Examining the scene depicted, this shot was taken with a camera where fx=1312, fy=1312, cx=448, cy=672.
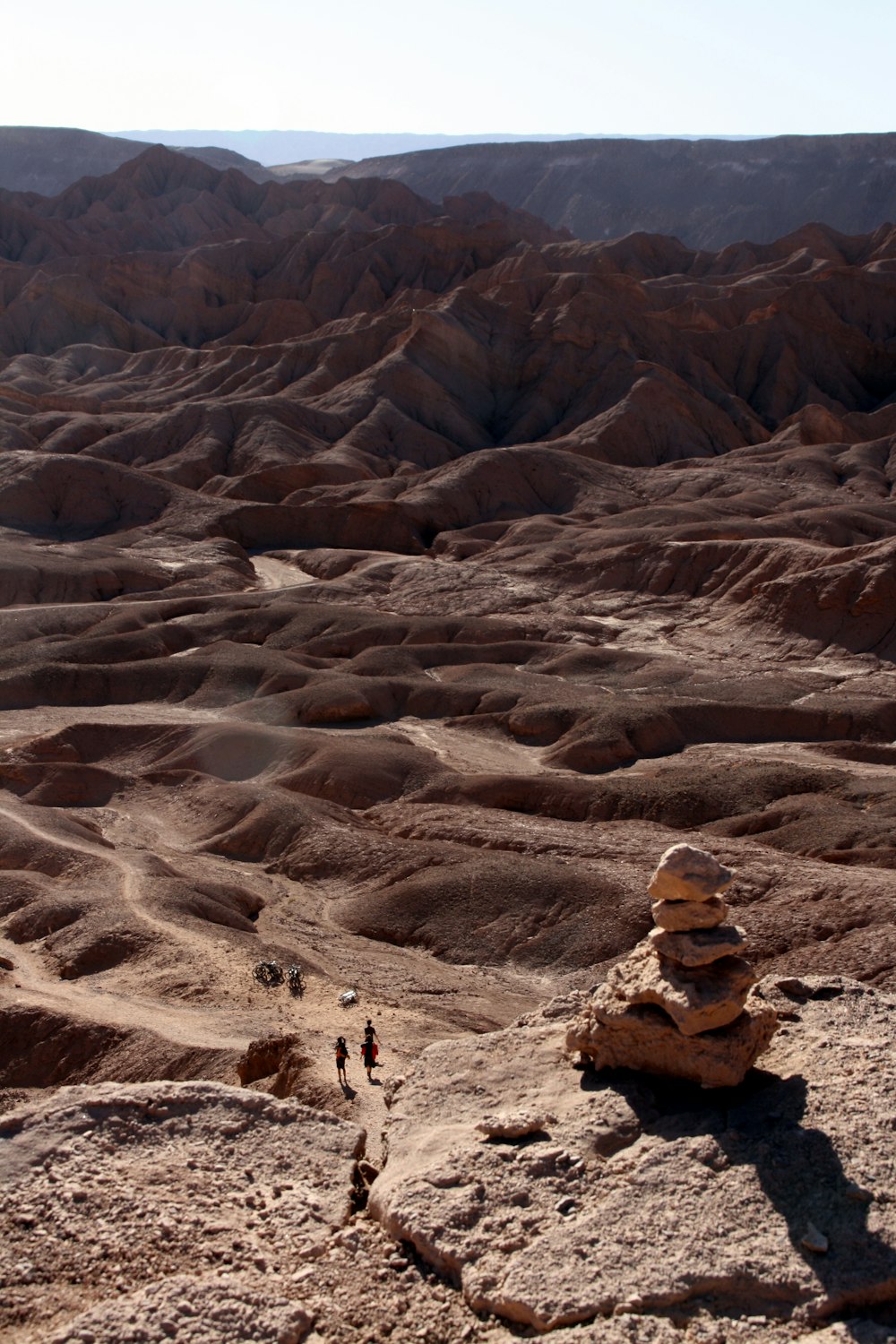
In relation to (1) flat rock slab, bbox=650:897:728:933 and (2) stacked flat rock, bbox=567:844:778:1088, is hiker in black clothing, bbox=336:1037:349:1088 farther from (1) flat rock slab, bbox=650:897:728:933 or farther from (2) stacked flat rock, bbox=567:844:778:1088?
(1) flat rock slab, bbox=650:897:728:933

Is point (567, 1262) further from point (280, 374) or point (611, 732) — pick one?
point (280, 374)

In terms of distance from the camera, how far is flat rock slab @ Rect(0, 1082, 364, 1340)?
945 cm

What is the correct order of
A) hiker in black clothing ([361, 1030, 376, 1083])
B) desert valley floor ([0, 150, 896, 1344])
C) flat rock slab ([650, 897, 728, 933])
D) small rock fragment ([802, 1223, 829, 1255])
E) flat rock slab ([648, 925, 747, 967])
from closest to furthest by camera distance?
small rock fragment ([802, 1223, 829, 1255]), flat rock slab ([648, 925, 747, 967]), flat rock slab ([650, 897, 728, 933]), hiker in black clothing ([361, 1030, 376, 1083]), desert valley floor ([0, 150, 896, 1344])

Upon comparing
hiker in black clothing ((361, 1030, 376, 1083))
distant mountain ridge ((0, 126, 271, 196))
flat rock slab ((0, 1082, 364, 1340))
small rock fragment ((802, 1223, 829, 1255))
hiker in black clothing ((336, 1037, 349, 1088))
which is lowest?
hiker in black clothing ((361, 1030, 376, 1083))

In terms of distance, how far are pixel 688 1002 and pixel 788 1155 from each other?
1.48 meters

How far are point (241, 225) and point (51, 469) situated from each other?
81393 mm

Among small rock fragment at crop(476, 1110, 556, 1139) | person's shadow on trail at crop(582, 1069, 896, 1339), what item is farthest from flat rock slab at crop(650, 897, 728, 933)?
small rock fragment at crop(476, 1110, 556, 1139)

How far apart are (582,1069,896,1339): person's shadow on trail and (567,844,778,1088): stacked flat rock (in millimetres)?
204

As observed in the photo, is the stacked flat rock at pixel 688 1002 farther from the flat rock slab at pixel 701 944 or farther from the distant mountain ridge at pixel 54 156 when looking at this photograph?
the distant mountain ridge at pixel 54 156

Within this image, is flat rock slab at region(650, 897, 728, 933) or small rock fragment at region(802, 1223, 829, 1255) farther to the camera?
flat rock slab at region(650, 897, 728, 933)

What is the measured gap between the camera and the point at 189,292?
11719 cm

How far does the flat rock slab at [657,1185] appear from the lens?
8.91 meters

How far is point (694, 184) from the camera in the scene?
15212cm

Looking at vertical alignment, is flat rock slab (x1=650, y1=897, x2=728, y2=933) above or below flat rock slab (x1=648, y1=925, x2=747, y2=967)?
above
